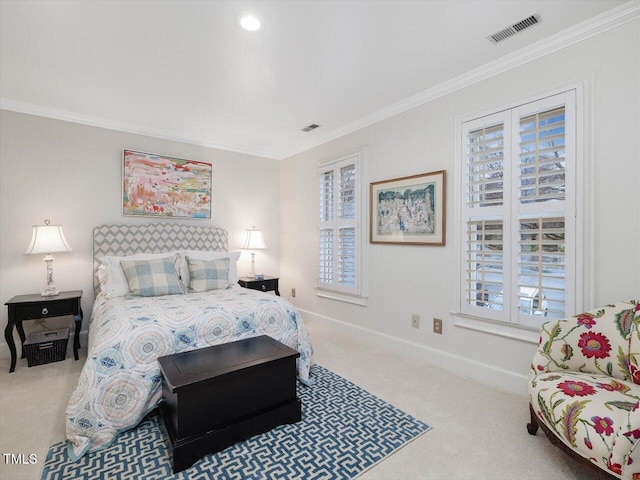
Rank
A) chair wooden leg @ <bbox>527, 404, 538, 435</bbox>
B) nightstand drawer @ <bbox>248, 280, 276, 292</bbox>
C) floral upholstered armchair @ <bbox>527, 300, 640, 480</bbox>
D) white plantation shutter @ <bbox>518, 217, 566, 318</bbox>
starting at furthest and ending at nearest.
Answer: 1. nightstand drawer @ <bbox>248, 280, 276, 292</bbox>
2. white plantation shutter @ <bbox>518, 217, 566, 318</bbox>
3. chair wooden leg @ <bbox>527, 404, 538, 435</bbox>
4. floral upholstered armchair @ <bbox>527, 300, 640, 480</bbox>

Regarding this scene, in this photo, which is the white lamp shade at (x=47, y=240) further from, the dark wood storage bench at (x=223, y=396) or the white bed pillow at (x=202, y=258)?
the dark wood storage bench at (x=223, y=396)

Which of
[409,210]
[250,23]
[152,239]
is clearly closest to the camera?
[250,23]

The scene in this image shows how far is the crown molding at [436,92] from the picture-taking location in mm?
2105

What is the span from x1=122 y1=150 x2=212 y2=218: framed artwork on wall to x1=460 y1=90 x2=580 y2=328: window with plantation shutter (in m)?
3.23

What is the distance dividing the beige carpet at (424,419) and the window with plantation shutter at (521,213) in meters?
0.68

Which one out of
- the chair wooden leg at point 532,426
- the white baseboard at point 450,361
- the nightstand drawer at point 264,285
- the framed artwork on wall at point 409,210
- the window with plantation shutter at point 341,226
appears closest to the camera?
the chair wooden leg at point 532,426

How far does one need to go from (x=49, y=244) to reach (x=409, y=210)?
356 cm

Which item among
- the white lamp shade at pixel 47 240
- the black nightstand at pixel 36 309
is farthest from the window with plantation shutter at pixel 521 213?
the white lamp shade at pixel 47 240

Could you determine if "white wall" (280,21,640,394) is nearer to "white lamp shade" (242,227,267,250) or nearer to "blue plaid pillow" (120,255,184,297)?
"white lamp shade" (242,227,267,250)

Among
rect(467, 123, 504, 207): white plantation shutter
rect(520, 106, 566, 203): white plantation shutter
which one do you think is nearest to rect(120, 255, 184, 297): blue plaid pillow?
rect(467, 123, 504, 207): white plantation shutter

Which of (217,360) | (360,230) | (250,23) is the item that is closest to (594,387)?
(217,360)

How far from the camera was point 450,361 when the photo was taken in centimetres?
299

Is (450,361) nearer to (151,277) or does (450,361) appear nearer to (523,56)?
(523,56)

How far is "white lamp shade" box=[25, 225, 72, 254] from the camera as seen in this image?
10.4 feet
